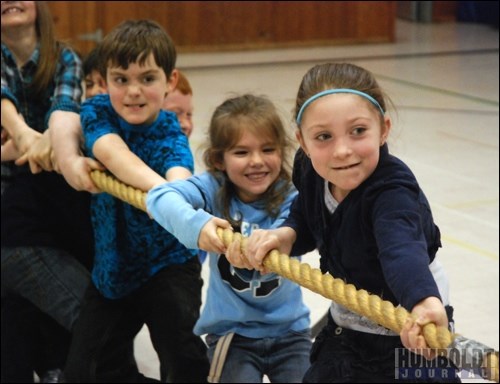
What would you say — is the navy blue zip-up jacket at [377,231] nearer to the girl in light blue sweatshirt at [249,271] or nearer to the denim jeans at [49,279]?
the girl in light blue sweatshirt at [249,271]

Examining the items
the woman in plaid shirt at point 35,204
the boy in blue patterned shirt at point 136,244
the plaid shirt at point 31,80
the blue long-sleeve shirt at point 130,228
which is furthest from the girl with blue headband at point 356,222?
the plaid shirt at point 31,80

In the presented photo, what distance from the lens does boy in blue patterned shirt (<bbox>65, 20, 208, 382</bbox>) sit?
301cm

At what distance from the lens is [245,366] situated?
9.50ft

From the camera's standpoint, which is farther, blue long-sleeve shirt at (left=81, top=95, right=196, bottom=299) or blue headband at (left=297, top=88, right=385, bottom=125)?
blue long-sleeve shirt at (left=81, top=95, right=196, bottom=299)

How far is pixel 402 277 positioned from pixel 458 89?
7.93m

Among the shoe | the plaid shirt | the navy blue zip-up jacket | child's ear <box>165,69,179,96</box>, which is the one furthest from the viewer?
the shoe

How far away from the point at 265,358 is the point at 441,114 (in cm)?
586

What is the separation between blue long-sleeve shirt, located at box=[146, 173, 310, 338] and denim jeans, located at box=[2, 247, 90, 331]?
66 cm

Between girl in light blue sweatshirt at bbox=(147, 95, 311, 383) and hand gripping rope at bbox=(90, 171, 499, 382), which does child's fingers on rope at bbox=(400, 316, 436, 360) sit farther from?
girl in light blue sweatshirt at bbox=(147, 95, 311, 383)

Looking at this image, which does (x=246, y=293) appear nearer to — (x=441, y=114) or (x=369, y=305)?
(x=369, y=305)

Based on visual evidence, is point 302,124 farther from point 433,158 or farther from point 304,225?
point 433,158

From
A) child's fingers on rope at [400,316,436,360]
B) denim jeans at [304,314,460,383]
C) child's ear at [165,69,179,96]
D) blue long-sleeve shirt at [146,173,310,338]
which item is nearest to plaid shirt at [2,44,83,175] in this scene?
child's ear at [165,69,179,96]

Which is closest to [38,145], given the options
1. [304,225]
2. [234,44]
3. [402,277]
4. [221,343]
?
[221,343]

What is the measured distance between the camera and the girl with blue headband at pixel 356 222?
1965 mm
